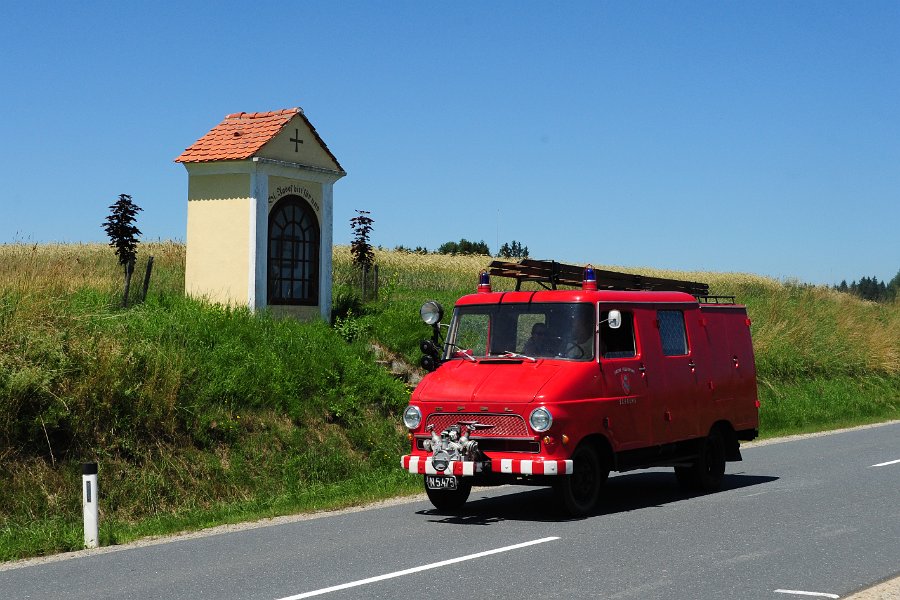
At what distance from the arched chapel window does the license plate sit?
33.6ft

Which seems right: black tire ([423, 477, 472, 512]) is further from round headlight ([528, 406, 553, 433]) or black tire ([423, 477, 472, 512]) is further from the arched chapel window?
the arched chapel window

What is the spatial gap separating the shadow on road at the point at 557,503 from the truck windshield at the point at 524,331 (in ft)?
→ 5.56

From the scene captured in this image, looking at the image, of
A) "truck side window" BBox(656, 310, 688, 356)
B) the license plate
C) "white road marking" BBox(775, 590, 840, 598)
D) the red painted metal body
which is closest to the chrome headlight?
the license plate

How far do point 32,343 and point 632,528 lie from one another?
8.47 metres

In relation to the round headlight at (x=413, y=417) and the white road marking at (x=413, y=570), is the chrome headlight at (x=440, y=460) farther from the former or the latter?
the white road marking at (x=413, y=570)

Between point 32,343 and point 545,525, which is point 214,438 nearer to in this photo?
point 32,343

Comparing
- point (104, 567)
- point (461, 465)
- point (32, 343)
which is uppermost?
point (32, 343)

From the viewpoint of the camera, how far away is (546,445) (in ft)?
35.7

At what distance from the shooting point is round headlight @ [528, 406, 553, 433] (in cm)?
1085

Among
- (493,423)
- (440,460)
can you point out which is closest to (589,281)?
(493,423)

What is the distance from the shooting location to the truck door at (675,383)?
12.7m

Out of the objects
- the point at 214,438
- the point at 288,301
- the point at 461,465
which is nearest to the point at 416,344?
the point at 288,301

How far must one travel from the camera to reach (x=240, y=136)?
21688 mm

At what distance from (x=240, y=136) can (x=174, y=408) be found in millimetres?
8224
